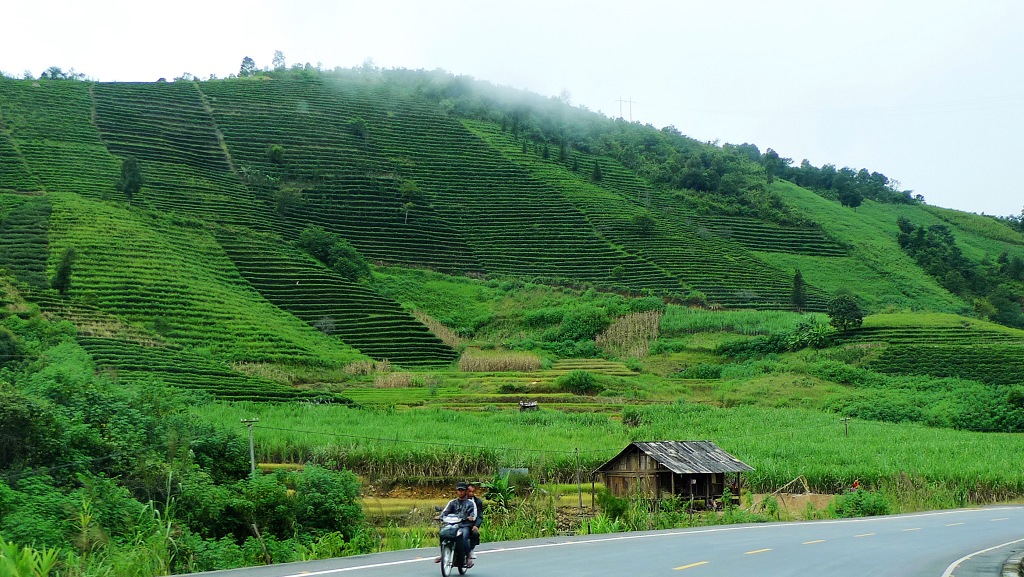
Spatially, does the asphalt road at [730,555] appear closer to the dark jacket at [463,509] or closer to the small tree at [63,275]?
the dark jacket at [463,509]

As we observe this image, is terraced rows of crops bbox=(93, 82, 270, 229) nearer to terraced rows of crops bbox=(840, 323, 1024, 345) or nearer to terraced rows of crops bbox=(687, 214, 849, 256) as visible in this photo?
terraced rows of crops bbox=(687, 214, 849, 256)

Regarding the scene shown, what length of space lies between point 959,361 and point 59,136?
78.3 metres

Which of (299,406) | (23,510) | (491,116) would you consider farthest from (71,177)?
(23,510)

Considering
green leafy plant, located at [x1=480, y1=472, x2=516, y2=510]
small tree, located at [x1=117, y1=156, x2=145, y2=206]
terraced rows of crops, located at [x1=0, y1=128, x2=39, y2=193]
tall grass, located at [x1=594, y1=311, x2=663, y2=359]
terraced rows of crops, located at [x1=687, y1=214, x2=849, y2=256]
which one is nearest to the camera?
green leafy plant, located at [x1=480, y1=472, x2=516, y2=510]

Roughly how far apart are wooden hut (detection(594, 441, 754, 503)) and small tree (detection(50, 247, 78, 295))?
36927 millimetres

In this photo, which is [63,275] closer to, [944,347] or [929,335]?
[944,347]

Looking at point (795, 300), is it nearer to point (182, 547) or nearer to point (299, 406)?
point (299, 406)

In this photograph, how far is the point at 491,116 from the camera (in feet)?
400

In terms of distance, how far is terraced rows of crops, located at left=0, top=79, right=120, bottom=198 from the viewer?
75.8 m

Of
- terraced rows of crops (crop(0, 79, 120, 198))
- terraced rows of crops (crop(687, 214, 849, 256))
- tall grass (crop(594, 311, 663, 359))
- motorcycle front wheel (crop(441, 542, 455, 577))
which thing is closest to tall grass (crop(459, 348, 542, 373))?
tall grass (crop(594, 311, 663, 359))

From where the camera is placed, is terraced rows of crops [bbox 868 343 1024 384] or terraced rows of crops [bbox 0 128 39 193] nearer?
terraced rows of crops [bbox 868 343 1024 384]

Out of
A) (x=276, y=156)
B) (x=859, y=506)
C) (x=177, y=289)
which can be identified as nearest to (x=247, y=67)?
(x=276, y=156)

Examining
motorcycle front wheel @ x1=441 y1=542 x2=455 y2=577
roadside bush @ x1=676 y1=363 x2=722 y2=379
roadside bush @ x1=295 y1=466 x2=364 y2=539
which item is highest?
motorcycle front wheel @ x1=441 y1=542 x2=455 y2=577

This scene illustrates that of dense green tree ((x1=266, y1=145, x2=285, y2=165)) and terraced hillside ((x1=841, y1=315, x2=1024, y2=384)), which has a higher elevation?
dense green tree ((x1=266, y1=145, x2=285, y2=165))
